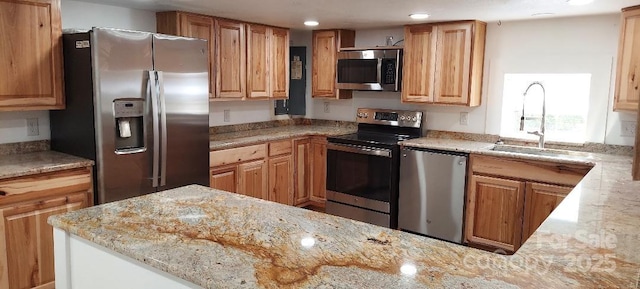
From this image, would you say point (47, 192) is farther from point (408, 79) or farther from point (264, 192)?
point (408, 79)

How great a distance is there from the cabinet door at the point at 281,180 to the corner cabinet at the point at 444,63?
1.37 metres

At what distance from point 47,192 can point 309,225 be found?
79.8 inches

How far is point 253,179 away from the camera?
4.33 meters

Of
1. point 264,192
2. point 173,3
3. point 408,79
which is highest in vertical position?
point 173,3

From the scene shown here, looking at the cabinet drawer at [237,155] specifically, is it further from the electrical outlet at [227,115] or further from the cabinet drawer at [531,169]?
the cabinet drawer at [531,169]

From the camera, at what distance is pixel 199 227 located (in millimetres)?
1556

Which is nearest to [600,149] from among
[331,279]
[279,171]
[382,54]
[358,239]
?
[382,54]

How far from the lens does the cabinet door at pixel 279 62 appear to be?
4.77m

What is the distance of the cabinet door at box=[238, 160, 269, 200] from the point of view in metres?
4.21

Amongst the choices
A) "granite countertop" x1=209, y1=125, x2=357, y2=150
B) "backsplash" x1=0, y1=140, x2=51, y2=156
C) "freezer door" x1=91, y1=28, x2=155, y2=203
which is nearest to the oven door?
"granite countertop" x1=209, y1=125, x2=357, y2=150

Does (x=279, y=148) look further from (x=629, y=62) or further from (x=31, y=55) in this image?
(x=629, y=62)

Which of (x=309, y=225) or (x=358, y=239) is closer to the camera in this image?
(x=358, y=239)

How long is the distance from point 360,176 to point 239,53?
63.8 inches

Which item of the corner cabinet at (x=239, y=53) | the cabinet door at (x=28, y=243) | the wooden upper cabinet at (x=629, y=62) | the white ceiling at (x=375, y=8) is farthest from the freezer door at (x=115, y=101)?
the wooden upper cabinet at (x=629, y=62)
